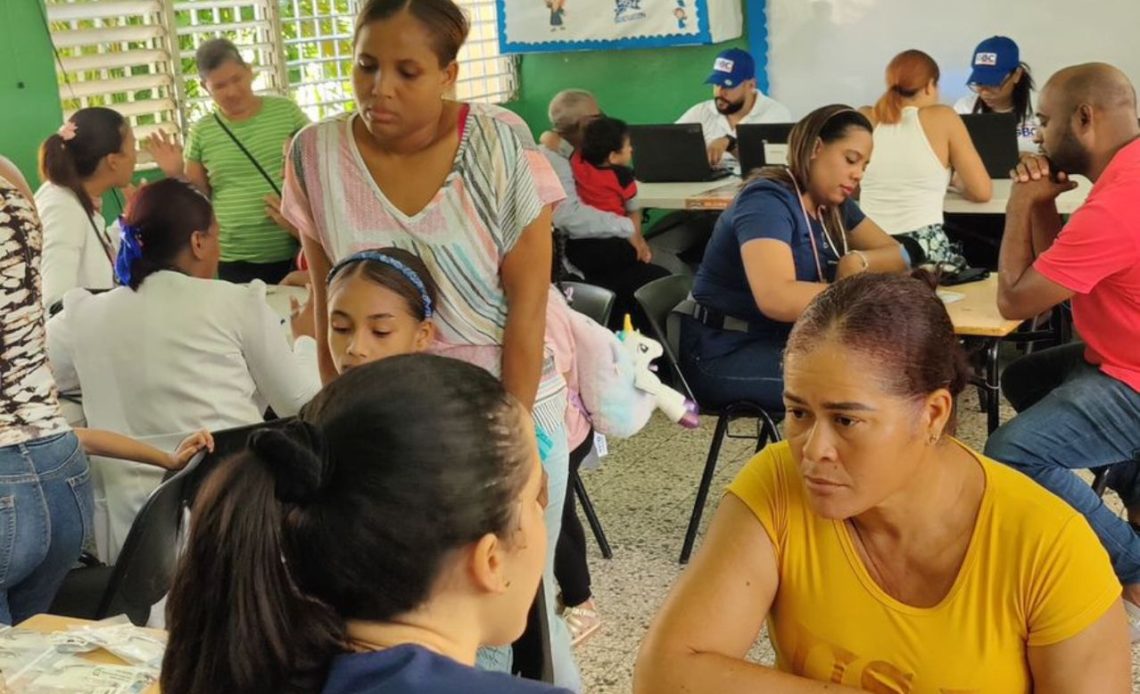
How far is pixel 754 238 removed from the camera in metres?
3.16

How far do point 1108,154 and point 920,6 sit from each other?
4500mm

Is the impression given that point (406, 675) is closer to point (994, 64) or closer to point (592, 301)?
point (592, 301)

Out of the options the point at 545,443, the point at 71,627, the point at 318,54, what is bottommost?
the point at 71,627

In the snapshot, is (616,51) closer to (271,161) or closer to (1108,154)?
(271,161)

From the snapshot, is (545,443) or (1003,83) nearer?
(545,443)

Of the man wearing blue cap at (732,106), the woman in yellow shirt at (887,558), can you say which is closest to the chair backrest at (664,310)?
the woman in yellow shirt at (887,558)

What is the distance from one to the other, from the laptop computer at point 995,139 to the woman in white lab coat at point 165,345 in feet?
11.1

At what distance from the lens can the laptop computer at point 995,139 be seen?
4980 mm

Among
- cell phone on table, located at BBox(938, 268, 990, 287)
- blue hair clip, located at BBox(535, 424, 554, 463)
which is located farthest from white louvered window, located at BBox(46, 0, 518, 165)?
blue hair clip, located at BBox(535, 424, 554, 463)

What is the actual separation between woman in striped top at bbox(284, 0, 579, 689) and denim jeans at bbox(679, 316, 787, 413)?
1.30m

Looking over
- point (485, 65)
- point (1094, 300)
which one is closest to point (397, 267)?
point (1094, 300)

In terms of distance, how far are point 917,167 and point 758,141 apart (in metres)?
0.91

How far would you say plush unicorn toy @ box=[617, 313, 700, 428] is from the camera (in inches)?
110

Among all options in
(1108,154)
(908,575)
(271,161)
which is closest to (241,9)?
(271,161)
